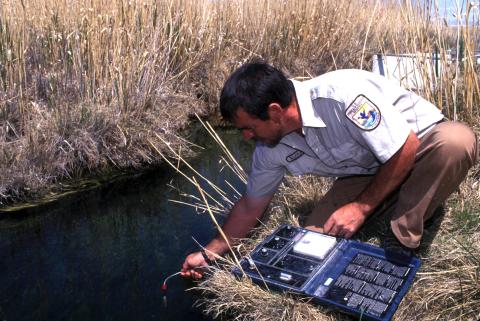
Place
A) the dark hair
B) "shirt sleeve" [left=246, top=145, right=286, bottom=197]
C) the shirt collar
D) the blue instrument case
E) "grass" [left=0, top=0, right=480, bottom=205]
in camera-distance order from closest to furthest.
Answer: the blue instrument case → the dark hair → the shirt collar → "shirt sleeve" [left=246, top=145, right=286, bottom=197] → "grass" [left=0, top=0, right=480, bottom=205]

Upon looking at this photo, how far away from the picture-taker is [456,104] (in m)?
3.16

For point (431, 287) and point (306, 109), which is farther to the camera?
point (306, 109)

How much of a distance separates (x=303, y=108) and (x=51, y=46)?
245 centimetres

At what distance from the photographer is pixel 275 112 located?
2.17 m

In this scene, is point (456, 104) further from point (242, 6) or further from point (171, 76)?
point (242, 6)

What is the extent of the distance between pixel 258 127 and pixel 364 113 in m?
0.42

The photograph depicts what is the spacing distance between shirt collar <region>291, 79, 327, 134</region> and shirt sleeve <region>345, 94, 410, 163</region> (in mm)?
134

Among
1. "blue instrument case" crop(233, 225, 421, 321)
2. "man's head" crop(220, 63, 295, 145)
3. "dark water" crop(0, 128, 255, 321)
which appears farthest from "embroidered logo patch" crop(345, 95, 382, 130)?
"dark water" crop(0, 128, 255, 321)

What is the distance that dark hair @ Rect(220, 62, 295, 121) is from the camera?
212 centimetres

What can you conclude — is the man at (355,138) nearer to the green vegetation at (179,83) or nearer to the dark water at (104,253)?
Answer: the green vegetation at (179,83)

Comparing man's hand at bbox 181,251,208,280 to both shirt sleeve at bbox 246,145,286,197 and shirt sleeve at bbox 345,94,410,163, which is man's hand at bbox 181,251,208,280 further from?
shirt sleeve at bbox 345,94,410,163

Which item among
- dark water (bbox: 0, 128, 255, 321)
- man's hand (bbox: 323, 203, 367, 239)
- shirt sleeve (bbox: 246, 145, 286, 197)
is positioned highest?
shirt sleeve (bbox: 246, 145, 286, 197)

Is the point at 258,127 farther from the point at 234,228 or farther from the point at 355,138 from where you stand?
the point at 234,228

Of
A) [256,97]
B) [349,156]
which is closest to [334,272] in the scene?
[349,156]
